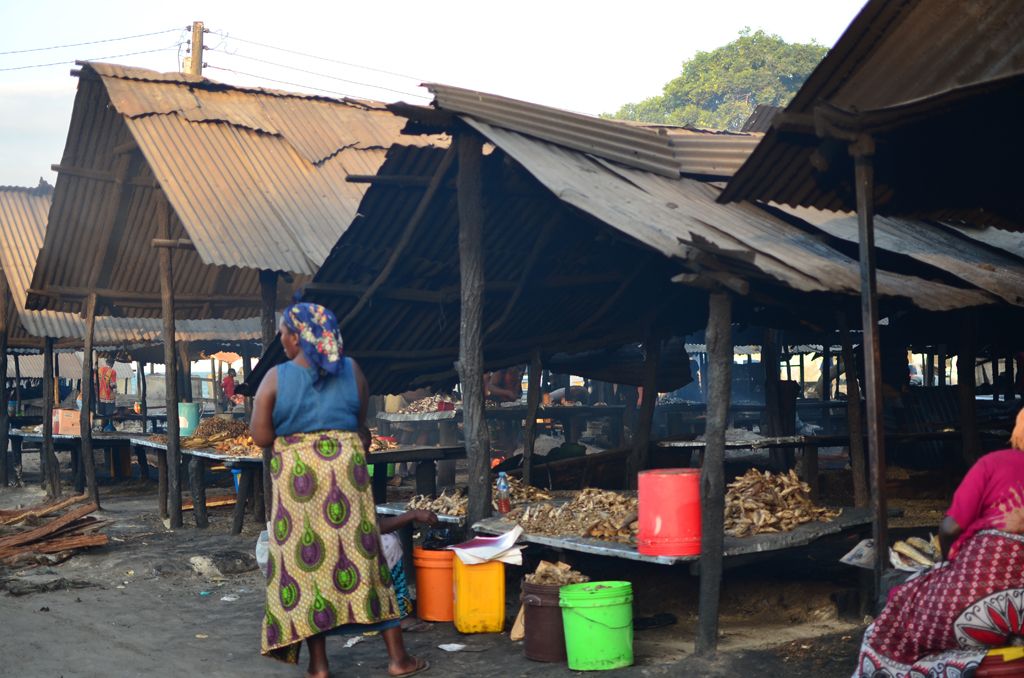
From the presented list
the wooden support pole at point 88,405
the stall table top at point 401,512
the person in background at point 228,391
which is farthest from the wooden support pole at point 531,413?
the person in background at point 228,391

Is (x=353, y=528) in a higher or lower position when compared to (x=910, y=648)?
higher

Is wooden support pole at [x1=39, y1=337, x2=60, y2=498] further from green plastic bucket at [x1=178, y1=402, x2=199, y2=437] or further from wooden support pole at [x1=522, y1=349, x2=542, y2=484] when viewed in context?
wooden support pole at [x1=522, y1=349, x2=542, y2=484]

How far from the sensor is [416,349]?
9.91 meters

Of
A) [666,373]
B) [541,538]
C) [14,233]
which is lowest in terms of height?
[541,538]

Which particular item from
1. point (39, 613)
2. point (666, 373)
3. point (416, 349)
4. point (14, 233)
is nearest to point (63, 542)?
point (39, 613)

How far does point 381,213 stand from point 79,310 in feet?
26.0

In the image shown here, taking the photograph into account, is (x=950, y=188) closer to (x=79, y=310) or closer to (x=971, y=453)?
(x=971, y=453)

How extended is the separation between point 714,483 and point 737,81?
4489cm

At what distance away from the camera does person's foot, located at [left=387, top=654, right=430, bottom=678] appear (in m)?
5.98

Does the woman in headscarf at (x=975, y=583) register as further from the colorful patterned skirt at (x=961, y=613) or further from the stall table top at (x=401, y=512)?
the stall table top at (x=401, y=512)

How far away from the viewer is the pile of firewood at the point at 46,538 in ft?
33.2

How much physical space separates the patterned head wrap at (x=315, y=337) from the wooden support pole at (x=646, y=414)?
18.3 feet

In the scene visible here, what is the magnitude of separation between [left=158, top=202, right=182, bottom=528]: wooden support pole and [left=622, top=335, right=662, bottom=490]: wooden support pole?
5141mm

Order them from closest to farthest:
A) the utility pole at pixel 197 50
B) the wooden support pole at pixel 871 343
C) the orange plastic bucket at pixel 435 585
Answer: the wooden support pole at pixel 871 343 < the orange plastic bucket at pixel 435 585 < the utility pole at pixel 197 50
